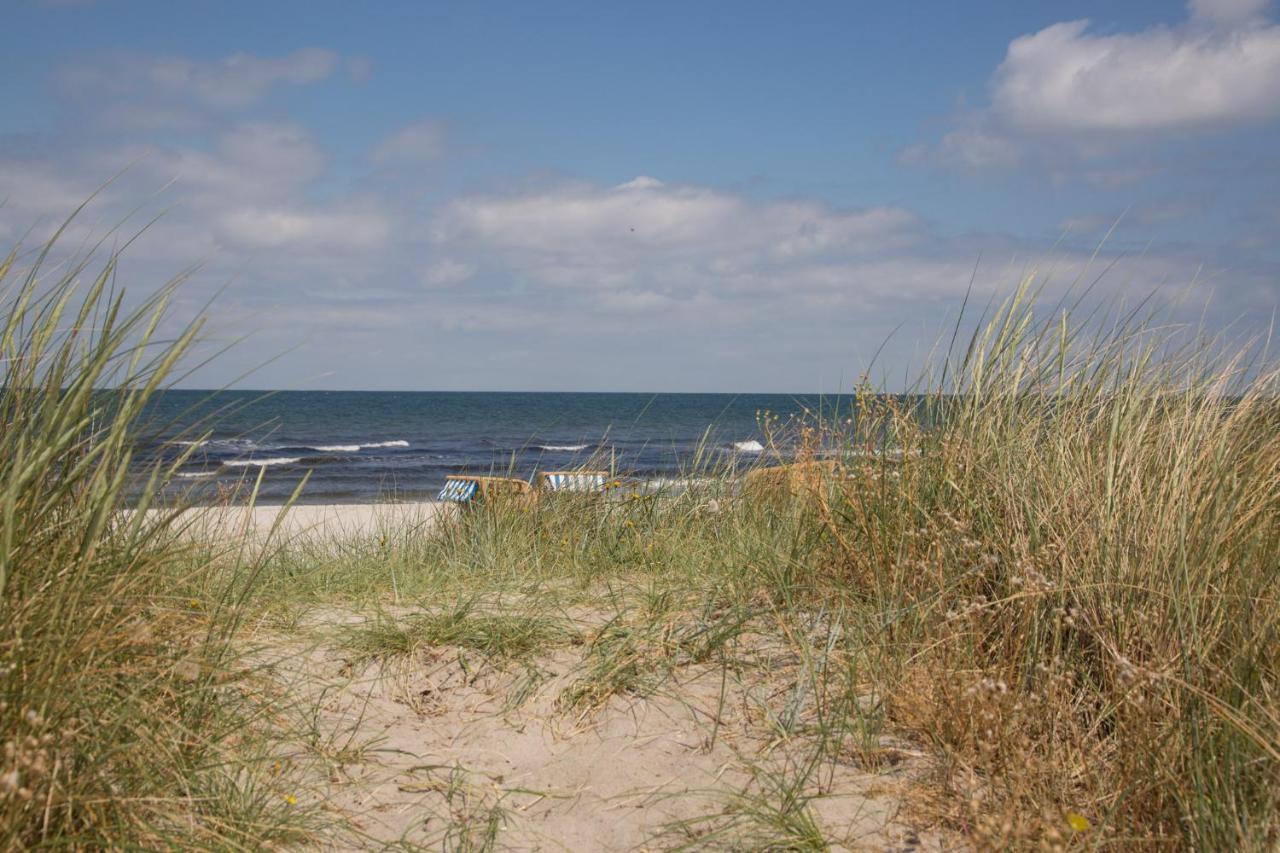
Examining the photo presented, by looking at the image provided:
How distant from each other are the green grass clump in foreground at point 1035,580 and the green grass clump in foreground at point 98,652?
115cm

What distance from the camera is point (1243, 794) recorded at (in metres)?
1.94

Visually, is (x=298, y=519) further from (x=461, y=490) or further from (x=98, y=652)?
(x=98, y=652)

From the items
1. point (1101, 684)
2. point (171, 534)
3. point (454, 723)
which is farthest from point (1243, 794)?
point (171, 534)

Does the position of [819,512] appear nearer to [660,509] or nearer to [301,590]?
[660,509]

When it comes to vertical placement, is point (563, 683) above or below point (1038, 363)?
below

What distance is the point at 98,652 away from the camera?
2.06 m

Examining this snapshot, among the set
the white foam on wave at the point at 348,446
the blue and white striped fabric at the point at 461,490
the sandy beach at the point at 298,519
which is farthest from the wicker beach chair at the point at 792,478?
the white foam on wave at the point at 348,446

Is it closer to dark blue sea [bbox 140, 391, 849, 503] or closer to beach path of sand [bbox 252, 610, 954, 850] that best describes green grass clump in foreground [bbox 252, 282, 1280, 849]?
beach path of sand [bbox 252, 610, 954, 850]

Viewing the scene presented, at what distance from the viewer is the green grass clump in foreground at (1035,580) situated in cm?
216

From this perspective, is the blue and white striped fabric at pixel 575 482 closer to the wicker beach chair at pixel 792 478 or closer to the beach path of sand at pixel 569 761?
the wicker beach chair at pixel 792 478

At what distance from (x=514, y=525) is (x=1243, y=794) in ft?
12.3

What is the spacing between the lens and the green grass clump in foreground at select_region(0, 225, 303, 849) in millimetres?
1819

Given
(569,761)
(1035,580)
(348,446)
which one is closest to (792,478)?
(1035,580)

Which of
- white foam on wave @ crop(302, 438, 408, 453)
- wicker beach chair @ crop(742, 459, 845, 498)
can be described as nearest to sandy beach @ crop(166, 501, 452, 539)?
wicker beach chair @ crop(742, 459, 845, 498)
